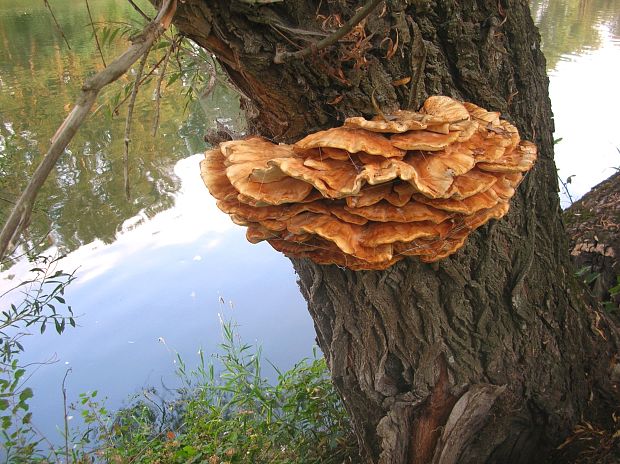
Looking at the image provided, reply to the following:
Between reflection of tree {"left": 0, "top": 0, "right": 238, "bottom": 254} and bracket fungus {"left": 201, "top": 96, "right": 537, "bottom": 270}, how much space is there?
3006 mm

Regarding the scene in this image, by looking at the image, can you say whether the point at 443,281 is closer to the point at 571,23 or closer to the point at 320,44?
the point at 320,44

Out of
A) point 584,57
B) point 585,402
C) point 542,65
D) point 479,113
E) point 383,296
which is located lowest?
point 585,402

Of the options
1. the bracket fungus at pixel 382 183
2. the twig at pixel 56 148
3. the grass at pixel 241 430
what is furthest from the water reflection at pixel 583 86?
the twig at pixel 56 148

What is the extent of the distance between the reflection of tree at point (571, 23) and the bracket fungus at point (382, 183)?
8308 mm

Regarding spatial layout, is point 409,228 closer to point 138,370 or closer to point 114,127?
point 138,370

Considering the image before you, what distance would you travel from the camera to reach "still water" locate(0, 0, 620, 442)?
368 cm

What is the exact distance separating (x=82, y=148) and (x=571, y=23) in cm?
1071

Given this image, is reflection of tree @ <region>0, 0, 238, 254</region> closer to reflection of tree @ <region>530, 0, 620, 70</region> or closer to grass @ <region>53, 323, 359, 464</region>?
grass @ <region>53, 323, 359, 464</region>

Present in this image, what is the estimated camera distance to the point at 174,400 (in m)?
3.30

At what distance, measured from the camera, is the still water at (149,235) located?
3680 millimetres

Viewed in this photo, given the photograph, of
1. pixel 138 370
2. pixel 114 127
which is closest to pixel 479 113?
pixel 138 370

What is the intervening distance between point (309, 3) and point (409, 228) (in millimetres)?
523

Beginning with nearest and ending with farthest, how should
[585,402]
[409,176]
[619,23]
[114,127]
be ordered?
[409,176]
[585,402]
[114,127]
[619,23]

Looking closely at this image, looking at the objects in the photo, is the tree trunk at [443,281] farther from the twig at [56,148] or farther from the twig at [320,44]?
the twig at [56,148]
